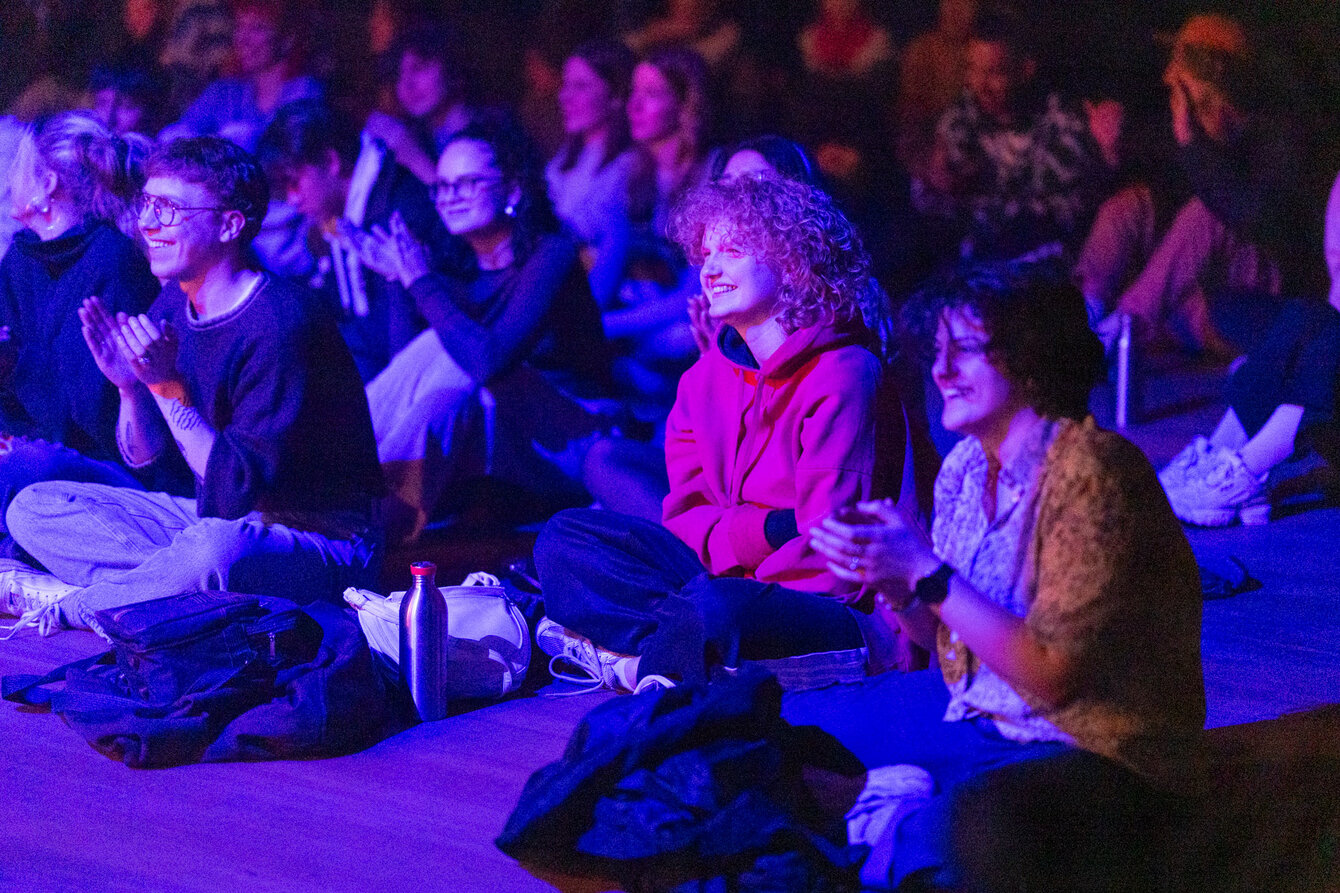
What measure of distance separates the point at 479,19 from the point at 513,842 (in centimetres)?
526

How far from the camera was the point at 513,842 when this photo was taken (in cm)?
237

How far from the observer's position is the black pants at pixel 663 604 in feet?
9.29

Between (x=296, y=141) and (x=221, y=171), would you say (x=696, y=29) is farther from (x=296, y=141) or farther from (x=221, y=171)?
(x=221, y=171)

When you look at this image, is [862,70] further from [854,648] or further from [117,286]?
[854,648]

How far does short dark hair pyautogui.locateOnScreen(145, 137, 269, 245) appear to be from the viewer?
3.45 meters

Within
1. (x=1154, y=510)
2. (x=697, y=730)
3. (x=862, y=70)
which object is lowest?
(x=697, y=730)

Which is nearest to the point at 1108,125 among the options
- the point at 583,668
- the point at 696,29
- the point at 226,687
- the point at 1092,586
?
the point at 696,29

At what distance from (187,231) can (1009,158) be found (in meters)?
4.70

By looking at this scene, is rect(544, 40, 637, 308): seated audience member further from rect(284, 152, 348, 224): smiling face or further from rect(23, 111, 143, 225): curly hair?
rect(23, 111, 143, 225): curly hair

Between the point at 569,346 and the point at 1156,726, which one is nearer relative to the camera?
the point at 1156,726

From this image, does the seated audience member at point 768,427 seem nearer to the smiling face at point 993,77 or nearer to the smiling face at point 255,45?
the smiling face at point 255,45

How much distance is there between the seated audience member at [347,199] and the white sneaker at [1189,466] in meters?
2.64

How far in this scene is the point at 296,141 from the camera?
5367 mm

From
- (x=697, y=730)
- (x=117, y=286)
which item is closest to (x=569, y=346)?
(x=117, y=286)
